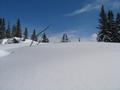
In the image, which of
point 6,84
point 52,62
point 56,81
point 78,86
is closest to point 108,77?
point 78,86

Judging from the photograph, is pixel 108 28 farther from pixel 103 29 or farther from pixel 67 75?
pixel 67 75

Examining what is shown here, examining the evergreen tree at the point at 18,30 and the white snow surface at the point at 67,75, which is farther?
the evergreen tree at the point at 18,30

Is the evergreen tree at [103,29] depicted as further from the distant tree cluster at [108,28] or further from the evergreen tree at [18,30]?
the evergreen tree at [18,30]

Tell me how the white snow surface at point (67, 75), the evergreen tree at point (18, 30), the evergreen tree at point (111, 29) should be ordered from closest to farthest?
Result: the white snow surface at point (67, 75)
the evergreen tree at point (111, 29)
the evergreen tree at point (18, 30)

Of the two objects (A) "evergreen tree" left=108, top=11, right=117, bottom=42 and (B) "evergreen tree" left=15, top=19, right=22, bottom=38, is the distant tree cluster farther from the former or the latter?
(B) "evergreen tree" left=15, top=19, right=22, bottom=38

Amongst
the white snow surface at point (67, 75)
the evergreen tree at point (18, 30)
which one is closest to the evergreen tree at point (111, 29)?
the white snow surface at point (67, 75)

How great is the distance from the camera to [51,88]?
179 inches

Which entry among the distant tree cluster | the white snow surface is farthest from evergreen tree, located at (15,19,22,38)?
the white snow surface

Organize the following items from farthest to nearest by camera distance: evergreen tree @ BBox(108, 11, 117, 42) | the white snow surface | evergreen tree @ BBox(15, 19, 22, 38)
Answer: evergreen tree @ BBox(15, 19, 22, 38) < evergreen tree @ BBox(108, 11, 117, 42) < the white snow surface

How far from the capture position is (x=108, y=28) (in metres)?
34.1

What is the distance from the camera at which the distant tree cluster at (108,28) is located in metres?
32.9

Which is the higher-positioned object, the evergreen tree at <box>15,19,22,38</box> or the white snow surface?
the evergreen tree at <box>15,19,22,38</box>

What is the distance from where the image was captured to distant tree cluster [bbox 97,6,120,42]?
32.9m

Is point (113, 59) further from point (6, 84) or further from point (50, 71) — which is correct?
point (6, 84)
